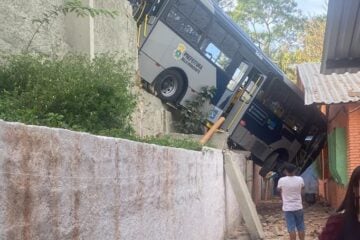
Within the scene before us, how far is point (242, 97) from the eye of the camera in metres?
15.3

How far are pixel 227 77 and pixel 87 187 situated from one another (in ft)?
39.3

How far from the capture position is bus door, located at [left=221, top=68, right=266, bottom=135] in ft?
49.9

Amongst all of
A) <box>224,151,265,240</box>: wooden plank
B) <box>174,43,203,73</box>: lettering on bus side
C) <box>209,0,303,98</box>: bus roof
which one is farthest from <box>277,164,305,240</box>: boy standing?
<box>209,0,303,98</box>: bus roof

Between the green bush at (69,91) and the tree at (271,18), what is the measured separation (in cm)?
3218

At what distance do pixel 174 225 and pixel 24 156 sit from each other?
3.18 metres

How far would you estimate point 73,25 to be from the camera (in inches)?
294

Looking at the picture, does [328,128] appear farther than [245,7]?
No

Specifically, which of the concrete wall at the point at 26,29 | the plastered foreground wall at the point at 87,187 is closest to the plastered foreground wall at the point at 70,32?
the concrete wall at the point at 26,29

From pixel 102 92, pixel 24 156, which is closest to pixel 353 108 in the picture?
pixel 102 92

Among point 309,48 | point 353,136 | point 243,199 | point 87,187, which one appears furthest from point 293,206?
point 309,48

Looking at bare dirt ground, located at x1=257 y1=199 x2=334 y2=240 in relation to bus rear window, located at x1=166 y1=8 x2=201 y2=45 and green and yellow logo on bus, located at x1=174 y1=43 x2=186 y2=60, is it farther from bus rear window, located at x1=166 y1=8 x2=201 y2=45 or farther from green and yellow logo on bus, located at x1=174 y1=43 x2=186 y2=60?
bus rear window, located at x1=166 y1=8 x2=201 y2=45

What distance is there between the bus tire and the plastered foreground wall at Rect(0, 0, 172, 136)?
2.87 meters

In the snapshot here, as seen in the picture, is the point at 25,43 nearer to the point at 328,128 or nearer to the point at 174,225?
the point at 174,225

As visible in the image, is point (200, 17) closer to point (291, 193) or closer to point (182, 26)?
point (182, 26)
